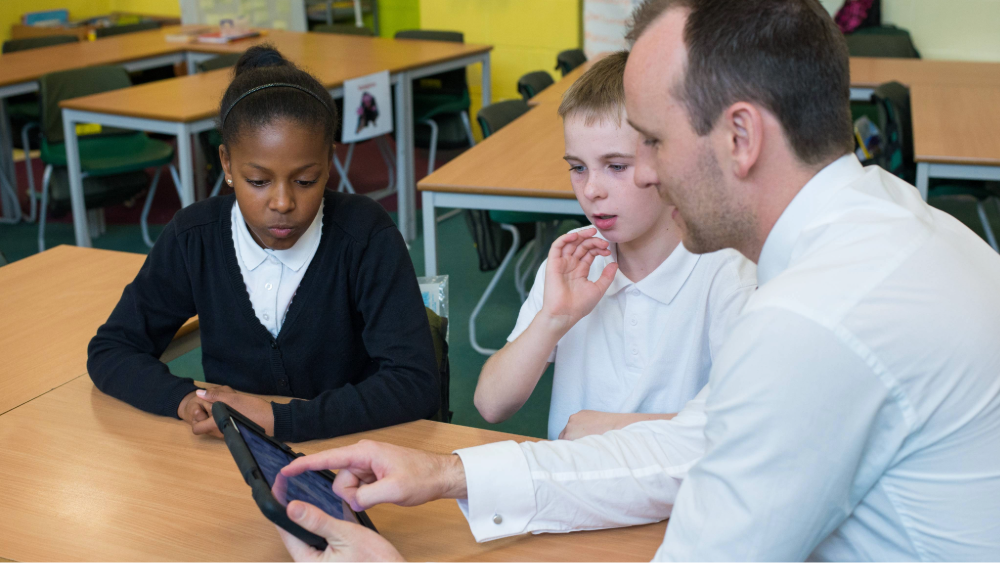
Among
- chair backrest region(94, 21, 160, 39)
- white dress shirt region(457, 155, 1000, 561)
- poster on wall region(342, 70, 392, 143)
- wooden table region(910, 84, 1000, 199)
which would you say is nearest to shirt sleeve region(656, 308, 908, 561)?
white dress shirt region(457, 155, 1000, 561)

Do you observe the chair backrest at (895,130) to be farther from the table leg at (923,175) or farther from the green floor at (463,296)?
the green floor at (463,296)

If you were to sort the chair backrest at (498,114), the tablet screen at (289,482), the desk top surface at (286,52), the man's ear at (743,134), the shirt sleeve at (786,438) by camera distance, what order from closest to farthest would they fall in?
the shirt sleeve at (786,438)
the man's ear at (743,134)
the tablet screen at (289,482)
the chair backrest at (498,114)
the desk top surface at (286,52)

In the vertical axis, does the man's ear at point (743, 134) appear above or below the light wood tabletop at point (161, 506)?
above

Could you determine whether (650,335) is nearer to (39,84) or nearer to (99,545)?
(99,545)

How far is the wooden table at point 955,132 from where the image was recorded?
264cm

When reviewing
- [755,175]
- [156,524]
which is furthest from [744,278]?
[156,524]

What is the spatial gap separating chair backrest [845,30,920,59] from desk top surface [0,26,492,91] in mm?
2209

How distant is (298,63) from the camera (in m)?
2.56

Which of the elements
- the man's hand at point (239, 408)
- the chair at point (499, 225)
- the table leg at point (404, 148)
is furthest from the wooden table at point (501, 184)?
the table leg at point (404, 148)

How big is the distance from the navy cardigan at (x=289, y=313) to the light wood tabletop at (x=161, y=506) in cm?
12

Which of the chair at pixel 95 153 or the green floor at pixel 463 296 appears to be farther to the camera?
the chair at pixel 95 153

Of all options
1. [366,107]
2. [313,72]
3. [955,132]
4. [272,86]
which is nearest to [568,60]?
[366,107]

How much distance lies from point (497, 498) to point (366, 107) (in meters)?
3.29

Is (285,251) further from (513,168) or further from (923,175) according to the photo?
(923,175)
